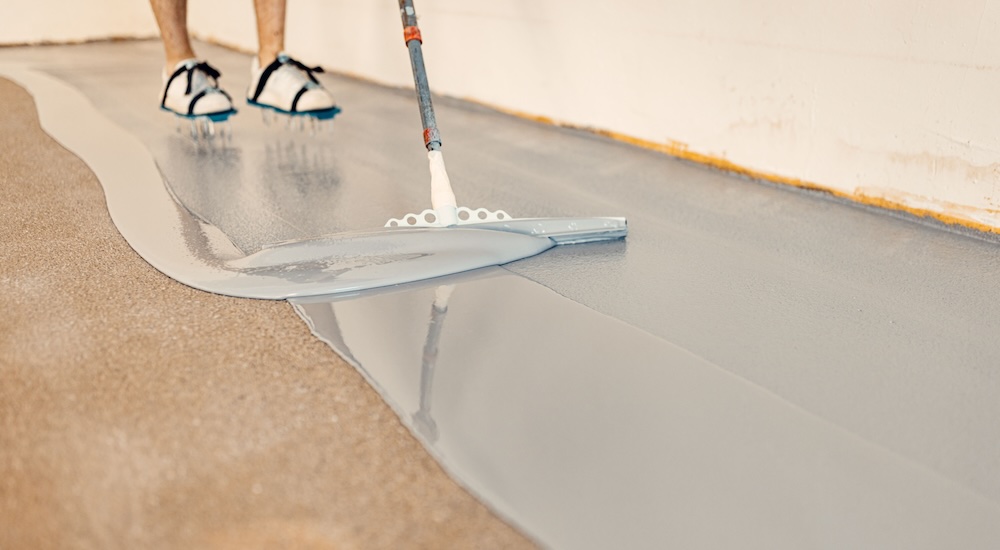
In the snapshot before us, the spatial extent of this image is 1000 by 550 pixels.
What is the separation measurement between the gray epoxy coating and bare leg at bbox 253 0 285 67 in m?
0.27

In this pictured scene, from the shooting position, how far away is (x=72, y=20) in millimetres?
3975

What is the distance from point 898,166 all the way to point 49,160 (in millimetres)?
1859

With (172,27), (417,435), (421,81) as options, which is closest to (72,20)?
(172,27)

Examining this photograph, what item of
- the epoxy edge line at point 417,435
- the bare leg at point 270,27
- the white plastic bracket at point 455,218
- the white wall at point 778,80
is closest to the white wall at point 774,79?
the white wall at point 778,80

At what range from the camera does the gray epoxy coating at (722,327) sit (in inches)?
29.4

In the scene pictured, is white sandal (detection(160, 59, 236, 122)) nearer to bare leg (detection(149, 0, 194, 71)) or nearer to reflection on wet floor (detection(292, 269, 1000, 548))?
bare leg (detection(149, 0, 194, 71))

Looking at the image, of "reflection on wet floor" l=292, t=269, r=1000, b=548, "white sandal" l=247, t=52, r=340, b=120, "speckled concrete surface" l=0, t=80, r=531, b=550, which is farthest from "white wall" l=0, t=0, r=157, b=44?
"reflection on wet floor" l=292, t=269, r=1000, b=548

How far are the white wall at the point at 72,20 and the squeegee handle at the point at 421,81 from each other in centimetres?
307

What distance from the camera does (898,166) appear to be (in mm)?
1556

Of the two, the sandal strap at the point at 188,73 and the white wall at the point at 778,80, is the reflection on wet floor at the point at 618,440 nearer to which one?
the white wall at the point at 778,80

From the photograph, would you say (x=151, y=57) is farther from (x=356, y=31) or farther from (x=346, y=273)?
(x=346, y=273)

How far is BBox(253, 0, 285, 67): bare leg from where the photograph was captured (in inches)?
84.2

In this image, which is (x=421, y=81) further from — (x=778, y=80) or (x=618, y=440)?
(x=618, y=440)

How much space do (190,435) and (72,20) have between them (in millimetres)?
3985
